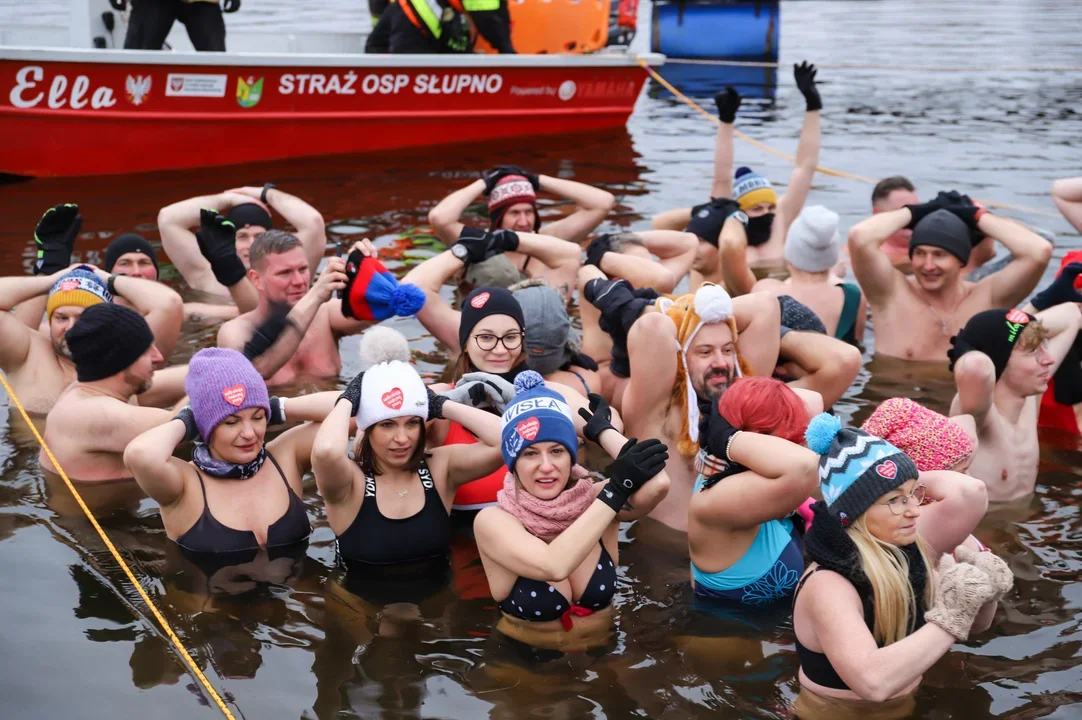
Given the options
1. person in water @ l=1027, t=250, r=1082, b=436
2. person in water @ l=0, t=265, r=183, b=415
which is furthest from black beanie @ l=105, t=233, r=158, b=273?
person in water @ l=1027, t=250, r=1082, b=436

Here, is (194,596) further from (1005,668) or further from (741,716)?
(1005,668)

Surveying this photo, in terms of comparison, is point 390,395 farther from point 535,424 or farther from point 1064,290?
point 1064,290

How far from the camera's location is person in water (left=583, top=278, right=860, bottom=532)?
532 cm

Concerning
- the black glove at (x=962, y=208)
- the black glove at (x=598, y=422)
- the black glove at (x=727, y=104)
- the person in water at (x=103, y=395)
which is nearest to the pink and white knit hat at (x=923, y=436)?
the black glove at (x=598, y=422)

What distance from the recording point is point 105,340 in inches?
236

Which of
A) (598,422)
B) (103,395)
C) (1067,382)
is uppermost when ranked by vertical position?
(598,422)

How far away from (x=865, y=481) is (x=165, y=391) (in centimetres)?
441

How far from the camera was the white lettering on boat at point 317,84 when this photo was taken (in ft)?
46.2

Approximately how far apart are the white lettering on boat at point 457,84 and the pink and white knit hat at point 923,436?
11.4 meters

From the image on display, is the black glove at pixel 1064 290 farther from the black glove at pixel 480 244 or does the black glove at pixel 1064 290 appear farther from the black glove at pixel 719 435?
the black glove at pixel 480 244

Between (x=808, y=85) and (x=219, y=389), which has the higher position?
(x=808, y=85)

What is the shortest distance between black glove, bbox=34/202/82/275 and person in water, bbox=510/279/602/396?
3507 millimetres

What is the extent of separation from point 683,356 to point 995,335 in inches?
70.4

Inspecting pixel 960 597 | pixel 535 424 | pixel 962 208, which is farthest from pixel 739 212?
pixel 960 597
